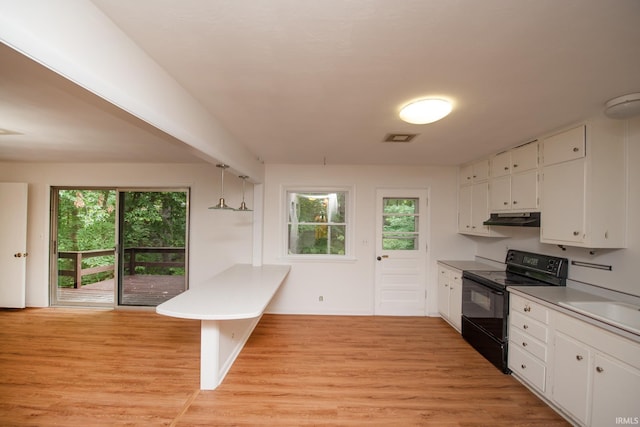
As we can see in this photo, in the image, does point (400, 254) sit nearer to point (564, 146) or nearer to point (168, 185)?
point (564, 146)

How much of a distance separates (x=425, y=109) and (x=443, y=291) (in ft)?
9.71

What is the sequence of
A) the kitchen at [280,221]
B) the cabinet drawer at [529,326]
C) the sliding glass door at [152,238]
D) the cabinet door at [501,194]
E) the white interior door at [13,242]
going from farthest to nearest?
the sliding glass door at [152,238], the kitchen at [280,221], the white interior door at [13,242], the cabinet door at [501,194], the cabinet drawer at [529,326]

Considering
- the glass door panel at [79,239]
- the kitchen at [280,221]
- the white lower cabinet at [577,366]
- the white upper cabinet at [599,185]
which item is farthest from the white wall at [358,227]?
the glass door panel at [79,239]

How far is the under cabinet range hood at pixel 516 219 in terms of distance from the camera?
256cm

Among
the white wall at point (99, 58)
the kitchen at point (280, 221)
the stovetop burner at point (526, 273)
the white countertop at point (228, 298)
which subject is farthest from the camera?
the kitchen at point (280, 221)

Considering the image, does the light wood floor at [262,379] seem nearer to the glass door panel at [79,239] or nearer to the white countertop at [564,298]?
the glass door panel at [79,239]

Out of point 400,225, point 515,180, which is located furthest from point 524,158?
point 400,225

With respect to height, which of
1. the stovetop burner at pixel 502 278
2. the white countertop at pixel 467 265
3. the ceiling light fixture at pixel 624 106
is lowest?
the white countertop at pixel 467 265

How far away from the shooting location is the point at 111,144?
294cm

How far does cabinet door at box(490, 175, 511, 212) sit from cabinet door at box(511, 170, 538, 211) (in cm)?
6

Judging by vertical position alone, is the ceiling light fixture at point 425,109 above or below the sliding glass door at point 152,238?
above

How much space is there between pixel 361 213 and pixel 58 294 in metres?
5.05

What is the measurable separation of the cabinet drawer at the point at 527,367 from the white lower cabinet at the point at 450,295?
88 centimetres

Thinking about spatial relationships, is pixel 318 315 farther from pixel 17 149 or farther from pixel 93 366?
pixel 17 149
